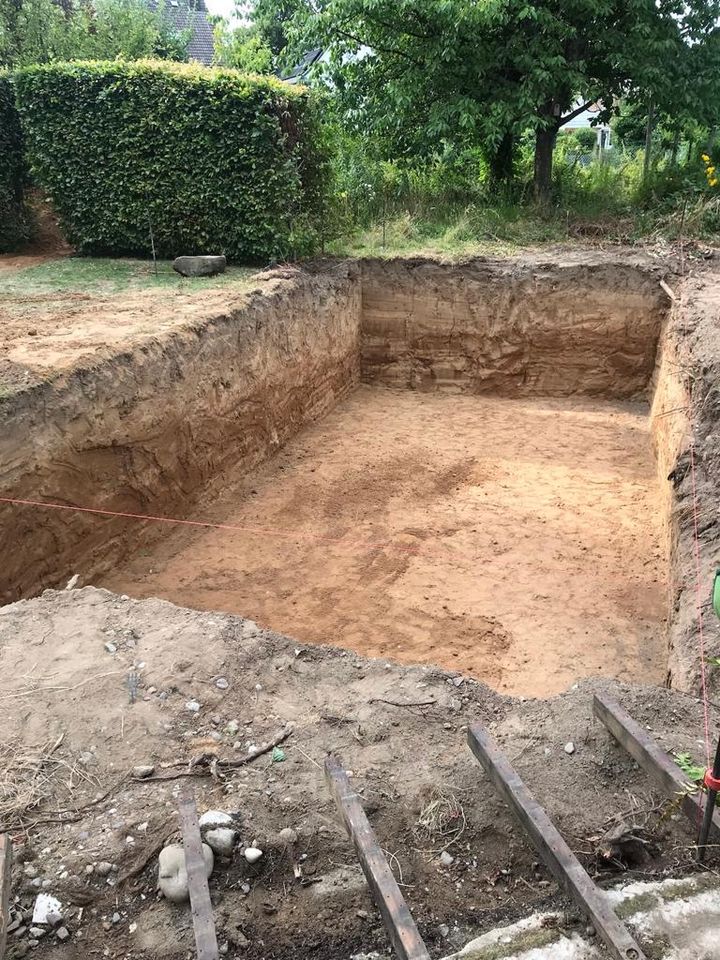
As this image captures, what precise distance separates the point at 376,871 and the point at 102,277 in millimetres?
8918

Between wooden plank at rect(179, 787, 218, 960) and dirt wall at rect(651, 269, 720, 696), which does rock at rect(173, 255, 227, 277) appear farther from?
wooden plank at rect(179, 787, 218, 960)

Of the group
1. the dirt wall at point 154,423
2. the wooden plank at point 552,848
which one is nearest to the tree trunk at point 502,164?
the dirt wall at point 154,423

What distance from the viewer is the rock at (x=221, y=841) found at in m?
2.47

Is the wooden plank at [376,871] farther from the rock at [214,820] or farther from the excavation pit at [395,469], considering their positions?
the excavation pit at [395,469]

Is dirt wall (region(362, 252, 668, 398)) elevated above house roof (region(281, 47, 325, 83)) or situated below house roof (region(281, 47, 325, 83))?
below

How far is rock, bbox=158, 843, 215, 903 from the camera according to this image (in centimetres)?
233

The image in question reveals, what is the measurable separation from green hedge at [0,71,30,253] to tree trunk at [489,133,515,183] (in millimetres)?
7943

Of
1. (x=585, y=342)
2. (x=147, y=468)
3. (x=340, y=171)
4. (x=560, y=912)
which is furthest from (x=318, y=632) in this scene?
(x=340, y=171)

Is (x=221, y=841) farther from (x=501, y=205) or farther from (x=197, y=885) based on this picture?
(x=501, y=205)

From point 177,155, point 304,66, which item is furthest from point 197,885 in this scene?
point 304,66

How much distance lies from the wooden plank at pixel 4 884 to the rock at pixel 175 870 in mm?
464

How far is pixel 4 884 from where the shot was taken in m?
2.26

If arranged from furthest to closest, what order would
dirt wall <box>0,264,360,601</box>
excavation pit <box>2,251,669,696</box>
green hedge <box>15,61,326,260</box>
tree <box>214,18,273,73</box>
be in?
tree <box>214,18,273,73</box> < green hedge <box>15,61,326,260</box> < excavation pit <box>2,251,669,696</box> < dirt wall <box>0,264,360,601</box>

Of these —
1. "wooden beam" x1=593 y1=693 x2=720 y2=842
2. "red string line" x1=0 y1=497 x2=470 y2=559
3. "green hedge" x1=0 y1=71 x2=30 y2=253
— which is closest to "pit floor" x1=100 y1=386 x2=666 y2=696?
"red string line" x1=0 y1=497 x2=470 y2=559
